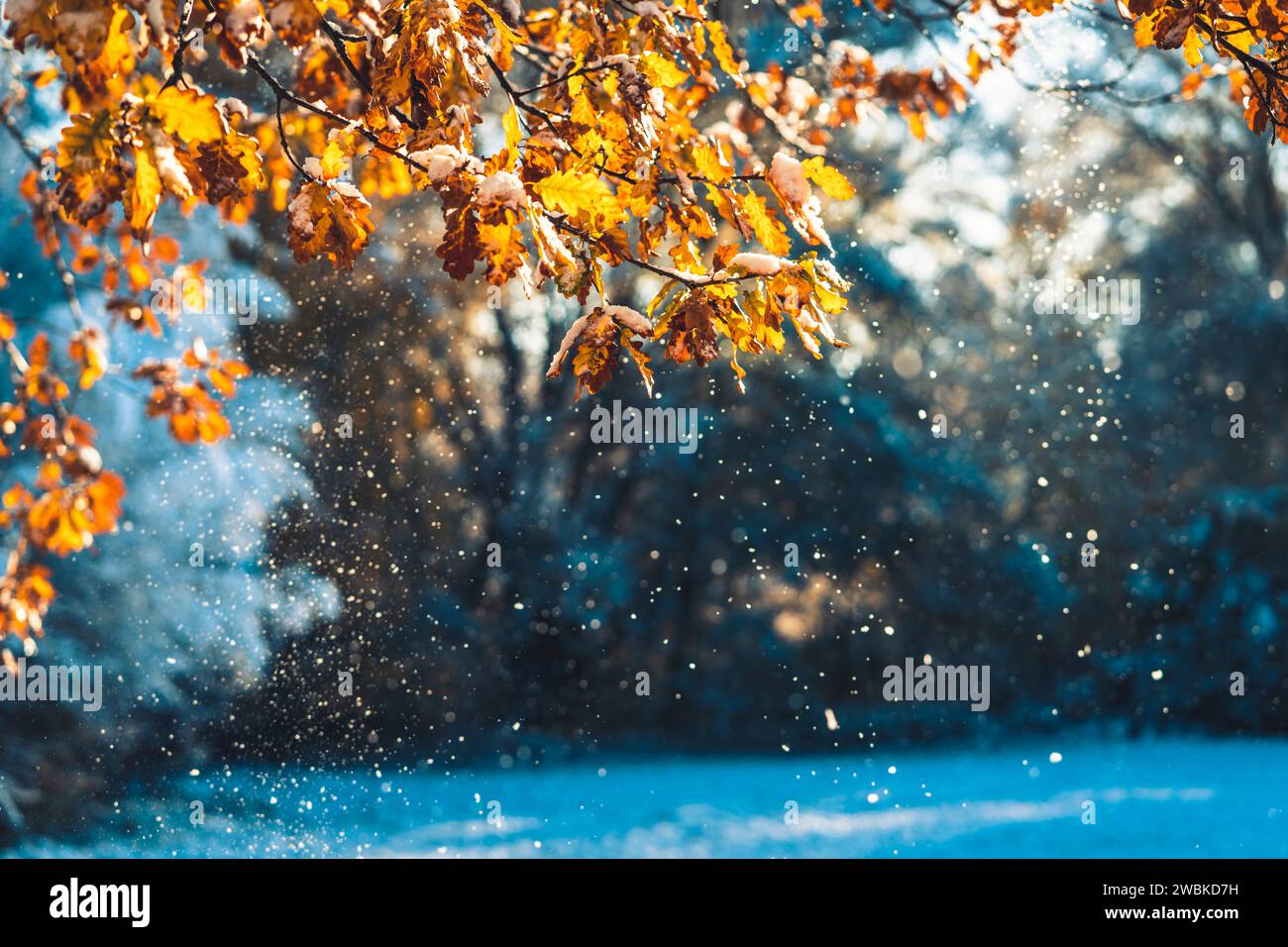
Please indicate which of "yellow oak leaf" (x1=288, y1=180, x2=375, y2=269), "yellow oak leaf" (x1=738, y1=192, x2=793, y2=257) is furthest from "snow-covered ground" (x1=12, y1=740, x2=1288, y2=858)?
"yellow oak leaf" (x1=288, y1=180, x2=375, y2=269)

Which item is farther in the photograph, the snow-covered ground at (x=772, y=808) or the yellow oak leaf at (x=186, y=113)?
the snow-covered ground at (x=772, y=808)

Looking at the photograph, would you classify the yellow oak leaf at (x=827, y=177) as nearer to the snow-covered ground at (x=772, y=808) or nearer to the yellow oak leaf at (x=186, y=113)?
the yellow oak leaf at (x=186, y=113)

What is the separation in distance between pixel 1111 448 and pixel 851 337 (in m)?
2.73

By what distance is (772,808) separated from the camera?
8.82 meters

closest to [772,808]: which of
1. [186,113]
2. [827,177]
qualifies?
[827,177]

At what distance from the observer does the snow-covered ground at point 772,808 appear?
795cm

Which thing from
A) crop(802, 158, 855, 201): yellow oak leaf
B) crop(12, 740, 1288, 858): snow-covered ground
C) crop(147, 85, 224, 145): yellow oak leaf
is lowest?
crop(12, 740, 1288, 858): snow-covered ground

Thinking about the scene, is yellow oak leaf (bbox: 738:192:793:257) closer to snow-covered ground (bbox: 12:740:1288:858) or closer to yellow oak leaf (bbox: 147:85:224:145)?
yellow oak leaf (bbox: 147:85:224:145)

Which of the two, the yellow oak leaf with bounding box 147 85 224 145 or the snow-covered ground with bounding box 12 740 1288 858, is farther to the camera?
the snow-covered ground with bounding box 12 740 1288 858

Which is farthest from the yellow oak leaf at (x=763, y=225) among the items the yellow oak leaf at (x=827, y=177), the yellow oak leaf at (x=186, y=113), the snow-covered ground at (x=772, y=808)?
the snow-covered ground at (x=772, y=808)

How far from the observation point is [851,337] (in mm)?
10156

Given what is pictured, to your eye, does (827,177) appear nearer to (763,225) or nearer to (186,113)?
(763,225)

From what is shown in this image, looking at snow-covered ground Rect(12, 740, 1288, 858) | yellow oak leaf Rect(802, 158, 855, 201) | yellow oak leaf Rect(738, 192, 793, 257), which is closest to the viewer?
yellow oak leaf Rect(802, 158, 855, 201)

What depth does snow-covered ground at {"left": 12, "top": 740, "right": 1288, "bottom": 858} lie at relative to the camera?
7945 mm
